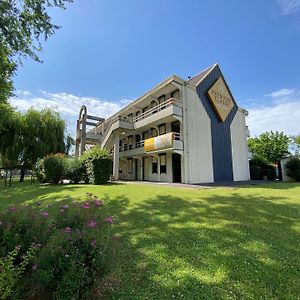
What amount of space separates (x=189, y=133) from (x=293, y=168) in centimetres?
1245

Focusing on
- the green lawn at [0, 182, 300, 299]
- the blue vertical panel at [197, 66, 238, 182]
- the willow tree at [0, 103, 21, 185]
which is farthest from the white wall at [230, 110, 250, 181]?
the willow tree at [0, 103, 21, 185]

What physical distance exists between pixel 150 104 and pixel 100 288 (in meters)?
23.4

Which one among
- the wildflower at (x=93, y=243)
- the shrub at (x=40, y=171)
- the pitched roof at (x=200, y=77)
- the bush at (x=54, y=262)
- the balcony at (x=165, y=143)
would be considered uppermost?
the pitched roof at (x=200, y=77)

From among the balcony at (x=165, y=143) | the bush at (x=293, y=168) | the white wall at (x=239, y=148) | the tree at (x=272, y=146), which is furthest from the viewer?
the tree at (x=272, y=146)

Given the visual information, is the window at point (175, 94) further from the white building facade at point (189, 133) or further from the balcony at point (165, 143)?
the balcony at point (165, 143)

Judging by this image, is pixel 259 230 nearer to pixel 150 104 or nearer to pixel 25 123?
pixel 150 104

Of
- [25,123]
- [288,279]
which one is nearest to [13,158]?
[25,123]

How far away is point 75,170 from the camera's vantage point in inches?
731

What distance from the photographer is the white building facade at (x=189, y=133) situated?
18812mm

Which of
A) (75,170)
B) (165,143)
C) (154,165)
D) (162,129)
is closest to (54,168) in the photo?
(75,170)

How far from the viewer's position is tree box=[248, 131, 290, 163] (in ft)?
120

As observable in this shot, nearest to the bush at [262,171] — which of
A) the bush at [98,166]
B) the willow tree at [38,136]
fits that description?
the bush at [98,166]

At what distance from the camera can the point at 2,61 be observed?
9.69m

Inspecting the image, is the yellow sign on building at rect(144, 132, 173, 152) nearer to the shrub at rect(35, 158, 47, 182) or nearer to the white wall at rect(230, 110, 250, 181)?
the white wall at rect(230, 110, 250, 181)
